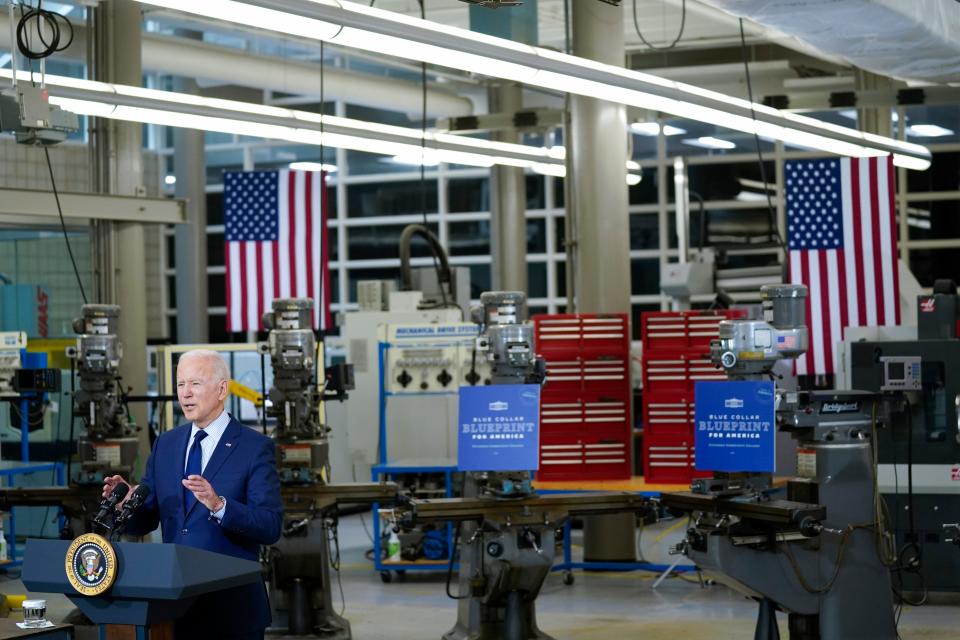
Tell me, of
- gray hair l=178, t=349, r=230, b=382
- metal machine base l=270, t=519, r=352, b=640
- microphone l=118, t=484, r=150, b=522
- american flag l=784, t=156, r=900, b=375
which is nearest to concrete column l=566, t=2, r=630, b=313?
american flag l=784, t=156, r=900, b=375

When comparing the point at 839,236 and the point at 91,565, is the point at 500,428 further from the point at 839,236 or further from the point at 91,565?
the point at 839,236

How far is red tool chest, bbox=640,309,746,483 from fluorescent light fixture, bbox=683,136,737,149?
16.6 ft

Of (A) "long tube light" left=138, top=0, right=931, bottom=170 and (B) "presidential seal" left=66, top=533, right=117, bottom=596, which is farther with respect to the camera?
(A) "long tube light" left=138, top=0, right=931, bottom=170

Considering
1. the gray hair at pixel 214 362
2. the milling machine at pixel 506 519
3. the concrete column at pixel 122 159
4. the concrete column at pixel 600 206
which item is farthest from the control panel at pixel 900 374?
the concrete column at pixel 122 159

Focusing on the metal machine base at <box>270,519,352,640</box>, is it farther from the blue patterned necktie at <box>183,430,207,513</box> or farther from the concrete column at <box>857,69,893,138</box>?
the concrete column at <box>857,69,893,138</box>

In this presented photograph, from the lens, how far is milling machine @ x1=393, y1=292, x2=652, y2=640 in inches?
256

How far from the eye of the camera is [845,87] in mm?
14102

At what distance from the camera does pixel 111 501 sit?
3.87 meters

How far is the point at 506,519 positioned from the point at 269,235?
4.06 meters

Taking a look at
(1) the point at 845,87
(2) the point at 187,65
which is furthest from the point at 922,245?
(2) the point at 187,65

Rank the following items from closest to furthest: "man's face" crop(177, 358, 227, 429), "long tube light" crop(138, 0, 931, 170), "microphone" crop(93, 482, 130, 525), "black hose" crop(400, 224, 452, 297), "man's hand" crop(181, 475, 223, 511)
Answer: "man's hand" crop(181, 475, 223, 511) < "microphone" crop(93, 482, 130, 525) < "man's face" crop(177, 358, 227, 429) < "long tube light" crop(138, 0, 931, 170) < "black hose" crop(400, 224, 452, 297)

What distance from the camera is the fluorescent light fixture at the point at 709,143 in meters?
13.4

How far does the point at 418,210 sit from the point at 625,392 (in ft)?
25.5

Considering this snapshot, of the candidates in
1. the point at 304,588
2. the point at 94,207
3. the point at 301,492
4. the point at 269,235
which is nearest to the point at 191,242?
the point at 94,207
